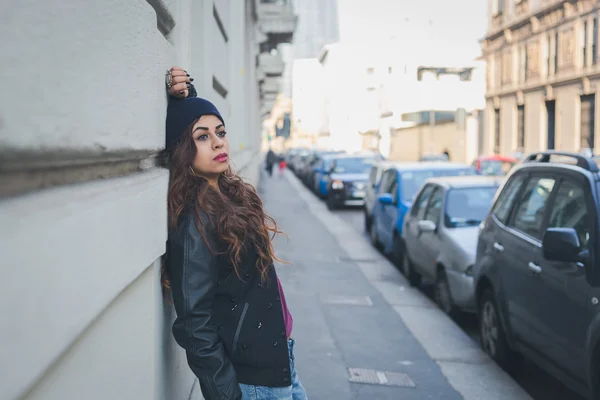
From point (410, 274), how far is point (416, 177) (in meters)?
3.08

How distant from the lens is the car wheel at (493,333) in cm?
638

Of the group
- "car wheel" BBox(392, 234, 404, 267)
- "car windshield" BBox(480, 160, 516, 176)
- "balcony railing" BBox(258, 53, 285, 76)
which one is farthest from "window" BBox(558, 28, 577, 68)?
"car wheel" BBox(392, 234, 404, 267)

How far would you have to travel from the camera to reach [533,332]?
559 centimetres

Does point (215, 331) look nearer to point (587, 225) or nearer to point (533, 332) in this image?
point (587, 225)

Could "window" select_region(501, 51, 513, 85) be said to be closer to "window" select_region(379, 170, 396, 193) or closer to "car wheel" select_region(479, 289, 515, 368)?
"window" select_region(379, 170, 396, 193)

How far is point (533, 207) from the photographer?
19.9ft

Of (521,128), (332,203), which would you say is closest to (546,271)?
(332,203)

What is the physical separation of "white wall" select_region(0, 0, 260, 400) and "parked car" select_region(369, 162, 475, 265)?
9.90 metres

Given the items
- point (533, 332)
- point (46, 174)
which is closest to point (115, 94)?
point (46, 174)

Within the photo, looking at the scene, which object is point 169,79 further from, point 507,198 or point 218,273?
point 507,198

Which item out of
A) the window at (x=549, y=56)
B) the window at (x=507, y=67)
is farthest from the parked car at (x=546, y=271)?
the window at (x=507, y=67)

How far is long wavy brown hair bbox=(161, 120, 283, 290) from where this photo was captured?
2826 mm

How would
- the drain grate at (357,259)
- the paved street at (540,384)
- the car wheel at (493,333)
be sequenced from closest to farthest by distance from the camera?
1. the paved street at (540,384)
2. the car wheel at (493,333)
3. the drain grate at (357,259)

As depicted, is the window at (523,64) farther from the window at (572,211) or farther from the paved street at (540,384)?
the window at (572,211)
